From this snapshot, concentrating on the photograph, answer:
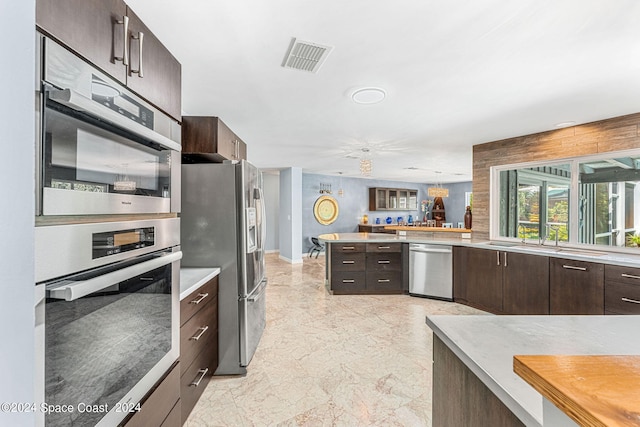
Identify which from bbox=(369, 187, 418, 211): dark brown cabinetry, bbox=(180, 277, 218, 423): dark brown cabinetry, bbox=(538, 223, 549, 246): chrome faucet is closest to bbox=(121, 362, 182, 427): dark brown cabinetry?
bbox=(180, 277, 218, 423): dark brown cabinetry

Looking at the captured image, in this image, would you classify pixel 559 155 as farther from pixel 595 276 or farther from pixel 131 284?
pixel 131 284

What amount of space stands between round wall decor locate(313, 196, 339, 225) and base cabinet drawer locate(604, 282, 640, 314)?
616 cm

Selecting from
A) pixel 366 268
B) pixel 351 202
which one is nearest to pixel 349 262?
pixel 366 268

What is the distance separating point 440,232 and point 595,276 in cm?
203

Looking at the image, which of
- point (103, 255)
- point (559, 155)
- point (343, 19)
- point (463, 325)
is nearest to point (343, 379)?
point (463, 325)

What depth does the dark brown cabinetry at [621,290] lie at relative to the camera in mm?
2555

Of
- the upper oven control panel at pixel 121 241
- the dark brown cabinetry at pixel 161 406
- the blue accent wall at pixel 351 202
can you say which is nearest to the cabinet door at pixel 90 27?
the upper oven control panel at pixel 121 241

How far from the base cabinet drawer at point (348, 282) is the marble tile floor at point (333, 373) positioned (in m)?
0.54

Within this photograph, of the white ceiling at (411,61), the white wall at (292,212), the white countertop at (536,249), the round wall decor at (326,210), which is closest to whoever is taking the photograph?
the white ceiling at (411,61)

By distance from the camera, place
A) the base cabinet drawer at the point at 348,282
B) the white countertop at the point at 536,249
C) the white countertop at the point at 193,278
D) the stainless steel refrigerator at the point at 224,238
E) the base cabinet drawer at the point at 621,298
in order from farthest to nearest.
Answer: the base cabinet drawer at the point at 348,282, the white countertop at the point at 536,249, the base cabinet drawer at the point at 621,298, the stainless steel refrigerator at the point at 224,238, the white countertop at the point at 193,278

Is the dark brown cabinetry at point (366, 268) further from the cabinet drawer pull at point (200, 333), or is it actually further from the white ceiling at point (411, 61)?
the cabinet drawer pull at point (200, 333)

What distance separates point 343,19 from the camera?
1579 mm

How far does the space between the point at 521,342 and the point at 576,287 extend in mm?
2801

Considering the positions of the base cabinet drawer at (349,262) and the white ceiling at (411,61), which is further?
the base cabinet drawer at (349,262)
